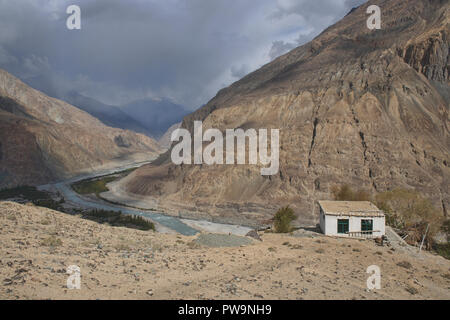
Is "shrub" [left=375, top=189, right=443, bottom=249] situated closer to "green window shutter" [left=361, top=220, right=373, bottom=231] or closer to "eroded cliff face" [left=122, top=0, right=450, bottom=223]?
"green window shutter" [left=361, top=220, right=373, bottom=231]

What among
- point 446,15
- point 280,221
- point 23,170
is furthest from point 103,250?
point 23,170

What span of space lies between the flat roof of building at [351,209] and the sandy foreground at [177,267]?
681cm

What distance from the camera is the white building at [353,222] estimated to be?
86.2 ft

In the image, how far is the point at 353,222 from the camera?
26656 millimetres

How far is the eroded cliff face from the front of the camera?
→ 5184 centimetres

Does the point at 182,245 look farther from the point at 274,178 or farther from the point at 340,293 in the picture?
the point at 274,178

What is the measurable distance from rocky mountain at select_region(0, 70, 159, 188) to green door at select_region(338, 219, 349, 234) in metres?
76.6

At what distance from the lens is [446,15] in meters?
62.1

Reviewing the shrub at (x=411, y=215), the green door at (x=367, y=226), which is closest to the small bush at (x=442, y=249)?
the shrub at (x=411, y=215)

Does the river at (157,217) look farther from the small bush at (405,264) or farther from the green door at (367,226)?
the small bush at (405,264)

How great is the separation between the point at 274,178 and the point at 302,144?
7574 millimetres

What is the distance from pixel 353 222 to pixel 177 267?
18040 mm

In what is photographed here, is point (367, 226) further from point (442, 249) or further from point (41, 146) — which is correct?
point (41, 146)

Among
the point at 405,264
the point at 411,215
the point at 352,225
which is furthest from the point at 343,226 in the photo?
the point at 405,264
